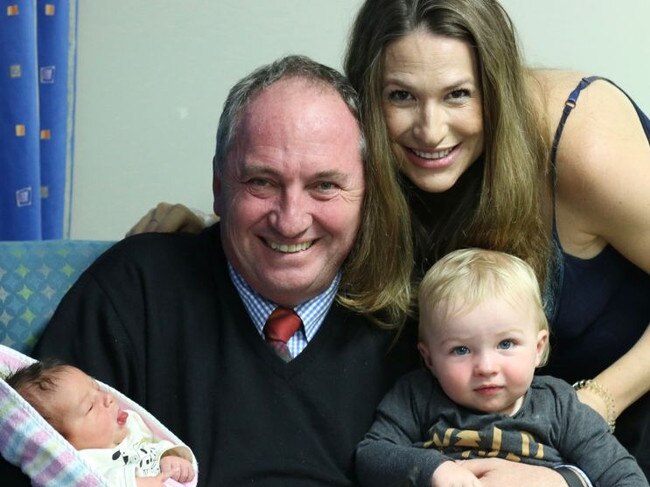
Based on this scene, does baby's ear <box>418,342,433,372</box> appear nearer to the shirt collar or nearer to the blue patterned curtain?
the shirt collar

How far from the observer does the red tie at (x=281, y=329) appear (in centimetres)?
201

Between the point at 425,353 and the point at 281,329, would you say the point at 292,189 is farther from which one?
the point at 425,353

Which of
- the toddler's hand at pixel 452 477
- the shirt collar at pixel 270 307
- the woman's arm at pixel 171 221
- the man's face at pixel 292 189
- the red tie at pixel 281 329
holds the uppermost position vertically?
the man's face at pixel 292 189

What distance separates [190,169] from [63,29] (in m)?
0.59

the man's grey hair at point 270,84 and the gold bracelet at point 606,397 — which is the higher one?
the man's grey hair at point 270,84

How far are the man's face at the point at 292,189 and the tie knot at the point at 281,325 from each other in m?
0.02

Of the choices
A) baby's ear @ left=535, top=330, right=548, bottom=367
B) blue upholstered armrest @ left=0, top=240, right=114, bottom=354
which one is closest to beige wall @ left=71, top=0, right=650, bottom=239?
blue upholstered armrest @ left=0, top=240, right=114, bottom=354

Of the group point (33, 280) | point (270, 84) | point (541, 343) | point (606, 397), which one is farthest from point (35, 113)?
point (606, 397)

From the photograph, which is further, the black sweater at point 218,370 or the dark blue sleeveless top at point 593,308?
the dark blue sleeveless top at point 593,308

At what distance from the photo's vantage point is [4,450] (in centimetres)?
168

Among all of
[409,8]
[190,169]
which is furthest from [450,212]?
[190,169]

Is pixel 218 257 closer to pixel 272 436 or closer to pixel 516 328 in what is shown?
pixel 272 436

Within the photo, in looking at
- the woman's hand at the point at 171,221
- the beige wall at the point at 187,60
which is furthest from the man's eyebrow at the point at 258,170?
the beige wall at the point at 187,60

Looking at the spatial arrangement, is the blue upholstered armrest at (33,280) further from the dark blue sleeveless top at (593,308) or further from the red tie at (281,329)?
the dark blue sleeveless top at (593,308)
